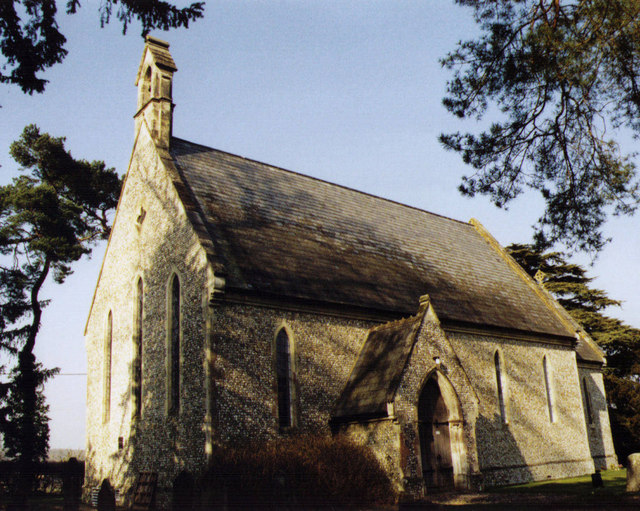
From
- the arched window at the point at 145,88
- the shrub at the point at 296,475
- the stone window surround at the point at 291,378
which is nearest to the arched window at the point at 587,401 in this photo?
the shrub at the point at 296,475

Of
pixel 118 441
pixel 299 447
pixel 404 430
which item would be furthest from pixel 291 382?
pixel 118 441

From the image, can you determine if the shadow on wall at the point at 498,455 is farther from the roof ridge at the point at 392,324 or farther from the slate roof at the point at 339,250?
the roof ridge at the point at 392,324

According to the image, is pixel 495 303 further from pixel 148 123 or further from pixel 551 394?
pixel 148 123

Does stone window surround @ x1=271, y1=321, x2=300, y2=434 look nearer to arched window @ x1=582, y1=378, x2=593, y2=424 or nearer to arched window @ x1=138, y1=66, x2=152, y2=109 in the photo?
arched window @ x1=138, y1=66, x2=152, y2=109

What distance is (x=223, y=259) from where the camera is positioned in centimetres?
1584

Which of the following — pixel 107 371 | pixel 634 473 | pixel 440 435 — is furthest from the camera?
pixel 107 371

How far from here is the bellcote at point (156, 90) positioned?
19812 mm

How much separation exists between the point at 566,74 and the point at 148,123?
14.4 m

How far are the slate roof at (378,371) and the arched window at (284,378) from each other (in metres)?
1.46

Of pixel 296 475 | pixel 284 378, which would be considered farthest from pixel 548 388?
pixel 296 475

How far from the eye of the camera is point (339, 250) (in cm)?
2055

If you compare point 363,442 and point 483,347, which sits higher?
point 483,347

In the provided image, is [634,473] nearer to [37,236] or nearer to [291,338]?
[291,338]

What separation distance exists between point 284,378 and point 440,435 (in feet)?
16.5
